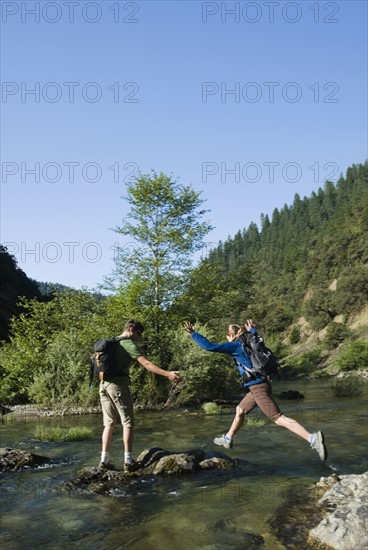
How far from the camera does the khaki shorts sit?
26.8 ft

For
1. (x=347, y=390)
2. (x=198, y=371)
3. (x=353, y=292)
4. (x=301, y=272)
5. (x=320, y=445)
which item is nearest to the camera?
(x=320, y=445)

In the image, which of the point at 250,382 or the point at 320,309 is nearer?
the point at 250,382

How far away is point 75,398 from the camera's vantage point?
1903cm

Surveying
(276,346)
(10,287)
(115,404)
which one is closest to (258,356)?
(115,404)

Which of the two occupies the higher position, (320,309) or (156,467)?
(320,309)

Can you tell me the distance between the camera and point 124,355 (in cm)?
811

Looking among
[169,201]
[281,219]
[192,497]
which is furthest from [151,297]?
[281,219]

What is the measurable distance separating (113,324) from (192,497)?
14.5 meters

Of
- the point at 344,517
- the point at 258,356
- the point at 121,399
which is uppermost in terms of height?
the point at 258,356

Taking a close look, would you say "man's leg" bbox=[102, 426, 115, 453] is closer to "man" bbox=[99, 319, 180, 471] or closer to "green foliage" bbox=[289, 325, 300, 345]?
"man" bbox=[99, 319, 180, 471]

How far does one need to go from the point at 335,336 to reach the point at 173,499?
7696 centimetres

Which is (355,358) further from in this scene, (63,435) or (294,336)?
(294,336)

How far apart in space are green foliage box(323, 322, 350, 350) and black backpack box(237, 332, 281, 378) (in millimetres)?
73942

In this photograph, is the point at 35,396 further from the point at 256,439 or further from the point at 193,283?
the point at 256,439
